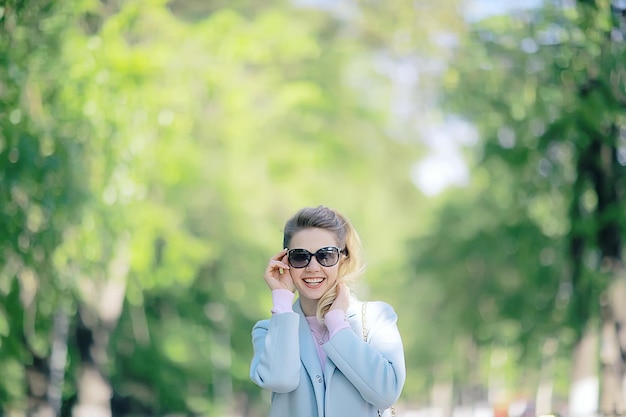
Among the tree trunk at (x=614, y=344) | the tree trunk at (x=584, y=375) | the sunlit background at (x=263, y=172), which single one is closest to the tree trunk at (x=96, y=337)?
the sunlit background at (x=263, y=172)

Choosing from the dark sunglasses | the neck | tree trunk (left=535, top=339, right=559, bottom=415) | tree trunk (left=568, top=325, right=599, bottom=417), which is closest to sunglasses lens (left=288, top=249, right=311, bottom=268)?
the dark sunglasses

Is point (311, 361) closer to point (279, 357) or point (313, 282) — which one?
point (279, 357)

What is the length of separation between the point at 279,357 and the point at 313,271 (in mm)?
325

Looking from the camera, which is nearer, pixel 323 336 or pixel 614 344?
pixel 323 336

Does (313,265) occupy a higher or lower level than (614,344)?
lower

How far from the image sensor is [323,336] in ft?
13.0

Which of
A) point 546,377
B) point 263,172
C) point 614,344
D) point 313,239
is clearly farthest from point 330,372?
point 546,377

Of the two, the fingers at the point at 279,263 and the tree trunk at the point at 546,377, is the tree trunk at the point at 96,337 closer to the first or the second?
the tree trunk at the point at 546,377

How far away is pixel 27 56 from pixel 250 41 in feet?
23.2

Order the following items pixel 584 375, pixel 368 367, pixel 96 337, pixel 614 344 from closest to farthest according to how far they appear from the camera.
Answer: pixel 368 367, pixel 614 344, pixel 584 375, pixel 96 337

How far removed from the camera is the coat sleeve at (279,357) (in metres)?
3.72

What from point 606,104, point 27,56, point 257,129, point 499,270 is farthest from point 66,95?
point 499,270

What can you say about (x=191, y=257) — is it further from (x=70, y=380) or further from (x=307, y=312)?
(x=307, y=312)

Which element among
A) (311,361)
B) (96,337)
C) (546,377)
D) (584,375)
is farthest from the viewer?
(546,377)
